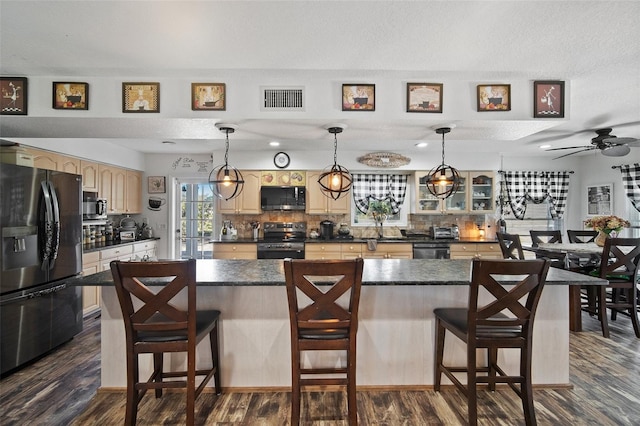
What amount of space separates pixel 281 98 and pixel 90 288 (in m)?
3.61

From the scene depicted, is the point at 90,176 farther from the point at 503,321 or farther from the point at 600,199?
the point at 600,199

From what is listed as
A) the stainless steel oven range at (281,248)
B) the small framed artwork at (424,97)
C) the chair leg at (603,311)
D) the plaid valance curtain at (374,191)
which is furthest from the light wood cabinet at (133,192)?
the chair leg at (603,311)

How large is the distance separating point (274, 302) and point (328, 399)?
0.78m

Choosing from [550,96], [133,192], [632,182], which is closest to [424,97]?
[550,96]

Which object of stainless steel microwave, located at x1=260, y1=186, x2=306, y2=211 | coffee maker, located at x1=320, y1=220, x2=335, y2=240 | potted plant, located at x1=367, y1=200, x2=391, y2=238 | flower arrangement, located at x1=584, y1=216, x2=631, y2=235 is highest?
stainless steel microwave, located at x1=260, y1=186, x2=306, y2=211

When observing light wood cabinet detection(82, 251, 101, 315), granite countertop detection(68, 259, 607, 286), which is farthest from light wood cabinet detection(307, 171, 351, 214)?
light wood cabinet detection(82, 251, 101, 315)

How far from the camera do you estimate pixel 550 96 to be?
252 cm

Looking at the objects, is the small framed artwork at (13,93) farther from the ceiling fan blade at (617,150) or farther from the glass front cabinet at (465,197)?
the ceiling fan blade at (617,150)

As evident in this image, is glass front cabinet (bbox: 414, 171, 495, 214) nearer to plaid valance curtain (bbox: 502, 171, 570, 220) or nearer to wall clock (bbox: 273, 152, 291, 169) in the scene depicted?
plaid valance curtain (bbox: 502, 171, 570, 220)

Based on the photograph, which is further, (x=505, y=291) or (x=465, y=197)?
(x=465, y=197)

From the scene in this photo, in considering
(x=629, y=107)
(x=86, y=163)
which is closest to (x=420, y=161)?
(x=629, y=107)

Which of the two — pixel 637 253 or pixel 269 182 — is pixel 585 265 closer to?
pixel 637 253

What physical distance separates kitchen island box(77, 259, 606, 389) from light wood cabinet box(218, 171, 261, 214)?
9.62 feet

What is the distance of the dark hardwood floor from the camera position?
6.50 ft
